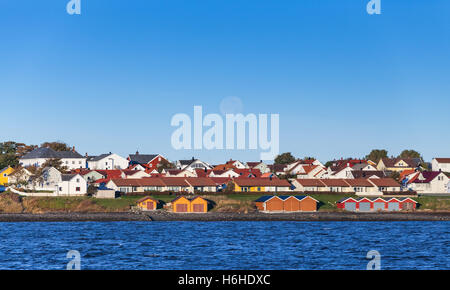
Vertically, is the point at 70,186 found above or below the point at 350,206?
above

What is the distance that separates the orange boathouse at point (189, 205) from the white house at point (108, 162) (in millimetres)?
57535

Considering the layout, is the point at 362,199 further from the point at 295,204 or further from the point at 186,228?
the point at 186,228

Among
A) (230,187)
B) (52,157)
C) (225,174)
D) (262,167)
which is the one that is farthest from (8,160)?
(262,167)

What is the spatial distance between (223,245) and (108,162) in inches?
3702

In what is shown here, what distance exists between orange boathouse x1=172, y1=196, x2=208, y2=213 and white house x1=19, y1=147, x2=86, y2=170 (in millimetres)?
53276

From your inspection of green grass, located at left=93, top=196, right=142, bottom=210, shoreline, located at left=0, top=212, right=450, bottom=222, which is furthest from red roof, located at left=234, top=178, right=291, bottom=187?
green grass, located at left=93, top=196, right=142, bottom=210

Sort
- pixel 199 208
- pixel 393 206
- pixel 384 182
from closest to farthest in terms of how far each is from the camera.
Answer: pixel 199 208
pixel 393 206
pixel 384 182

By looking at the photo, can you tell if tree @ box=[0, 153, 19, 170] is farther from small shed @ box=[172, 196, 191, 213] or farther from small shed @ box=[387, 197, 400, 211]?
small shed @ box=[387, 197, 400, 211]

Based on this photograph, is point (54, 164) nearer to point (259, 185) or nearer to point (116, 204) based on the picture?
point (116, 204)

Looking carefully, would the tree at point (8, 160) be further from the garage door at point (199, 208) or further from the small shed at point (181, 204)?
the garage door at point (199, 208)

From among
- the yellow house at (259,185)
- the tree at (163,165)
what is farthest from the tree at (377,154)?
the yellow house at (259,185)

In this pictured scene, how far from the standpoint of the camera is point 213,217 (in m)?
84.7
